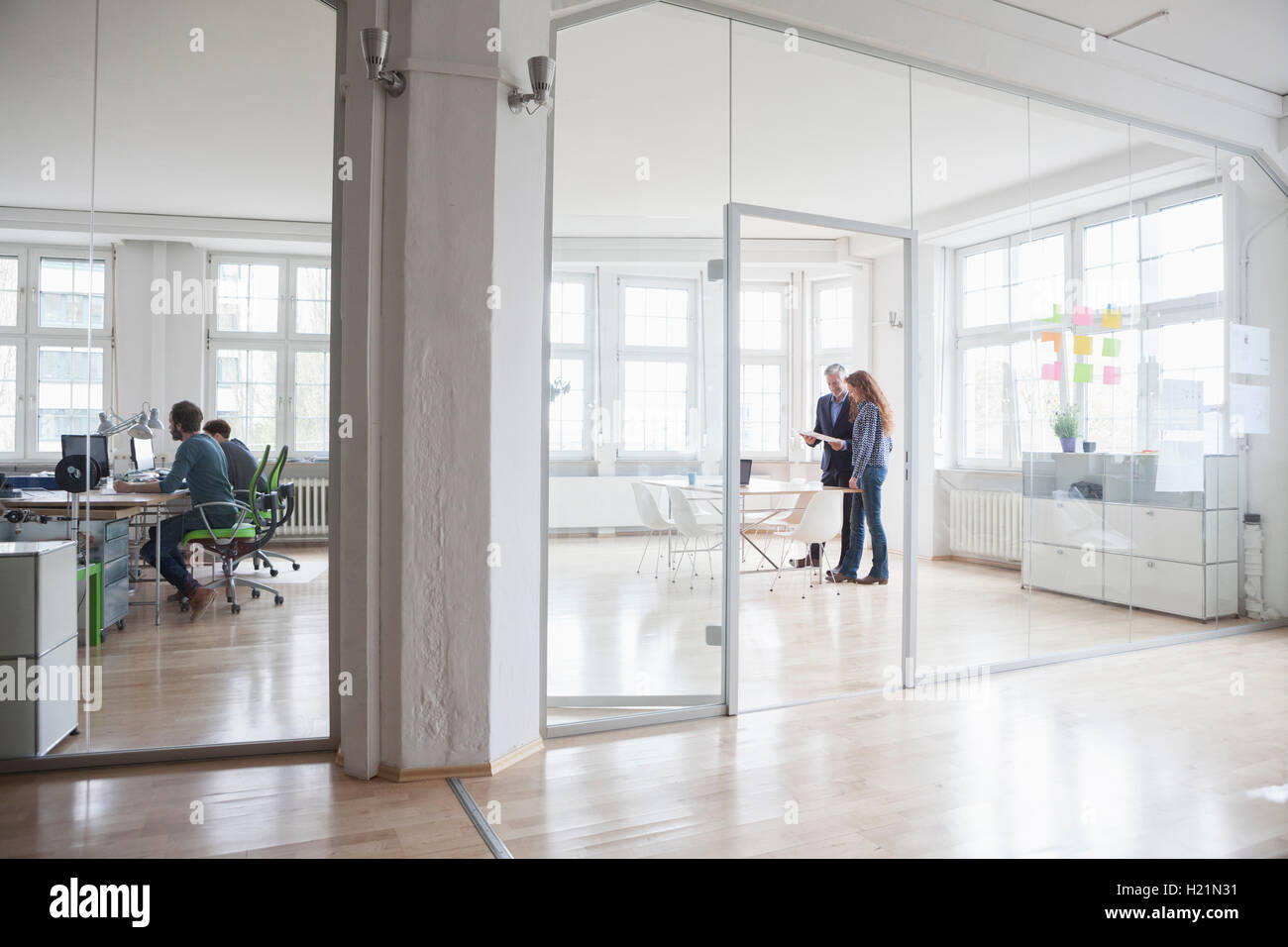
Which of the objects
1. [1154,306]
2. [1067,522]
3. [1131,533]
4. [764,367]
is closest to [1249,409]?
[1154,306]

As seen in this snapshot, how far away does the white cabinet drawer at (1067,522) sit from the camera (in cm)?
524

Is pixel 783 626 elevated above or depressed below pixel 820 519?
below

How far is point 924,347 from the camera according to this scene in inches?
267

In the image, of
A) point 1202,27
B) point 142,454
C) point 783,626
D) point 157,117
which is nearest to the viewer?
point 142,454

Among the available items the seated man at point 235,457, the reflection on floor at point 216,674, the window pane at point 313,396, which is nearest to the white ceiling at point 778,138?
the window pane at point 313,396

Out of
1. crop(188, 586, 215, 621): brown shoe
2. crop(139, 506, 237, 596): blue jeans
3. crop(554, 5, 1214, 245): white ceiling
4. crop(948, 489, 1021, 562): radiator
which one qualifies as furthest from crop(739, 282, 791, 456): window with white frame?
crop(188, 586, 215, 621): brown shoe

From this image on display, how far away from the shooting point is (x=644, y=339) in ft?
12.4

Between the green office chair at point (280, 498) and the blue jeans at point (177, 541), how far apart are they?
0.24 m

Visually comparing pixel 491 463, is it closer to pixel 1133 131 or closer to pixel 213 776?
pixel 213 776

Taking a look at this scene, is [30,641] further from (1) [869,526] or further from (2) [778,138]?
(1) [869,526]

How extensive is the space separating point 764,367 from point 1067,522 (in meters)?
2.26

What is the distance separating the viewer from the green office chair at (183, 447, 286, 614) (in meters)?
3.46

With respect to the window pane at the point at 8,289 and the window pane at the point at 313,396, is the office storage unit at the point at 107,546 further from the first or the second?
the window pane at the point at 313,396

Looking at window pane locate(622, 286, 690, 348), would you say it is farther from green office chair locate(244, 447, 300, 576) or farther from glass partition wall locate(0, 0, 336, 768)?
green office chair locate(244, 447, 300, 576)
